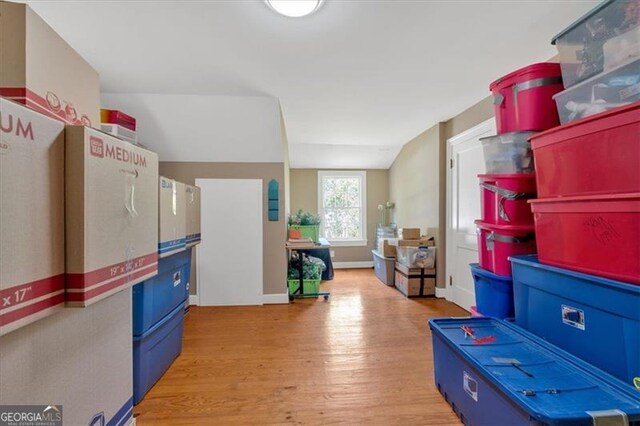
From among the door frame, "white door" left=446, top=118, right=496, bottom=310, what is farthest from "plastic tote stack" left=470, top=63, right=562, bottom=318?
the door frame

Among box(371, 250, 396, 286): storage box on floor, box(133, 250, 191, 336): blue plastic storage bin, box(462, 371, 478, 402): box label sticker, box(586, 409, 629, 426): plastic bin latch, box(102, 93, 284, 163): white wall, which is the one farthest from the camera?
box(371, 250, 396, 286): storage box on floor

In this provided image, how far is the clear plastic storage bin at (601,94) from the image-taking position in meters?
1.16

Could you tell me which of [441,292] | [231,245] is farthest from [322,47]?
[441,292]

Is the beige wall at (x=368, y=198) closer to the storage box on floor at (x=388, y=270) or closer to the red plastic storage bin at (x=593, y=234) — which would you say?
the storage box on floor at (x=388, y=270)

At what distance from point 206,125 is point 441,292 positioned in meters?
3.59

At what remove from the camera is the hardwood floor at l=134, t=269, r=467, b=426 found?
1.64 meters

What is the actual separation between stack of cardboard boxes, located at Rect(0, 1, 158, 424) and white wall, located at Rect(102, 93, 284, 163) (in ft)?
6.84

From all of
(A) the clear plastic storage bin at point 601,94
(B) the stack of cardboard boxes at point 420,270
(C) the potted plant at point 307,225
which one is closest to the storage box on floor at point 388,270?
(B) the stack of cardboard boxes at point 420,270

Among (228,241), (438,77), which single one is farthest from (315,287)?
(438,77)

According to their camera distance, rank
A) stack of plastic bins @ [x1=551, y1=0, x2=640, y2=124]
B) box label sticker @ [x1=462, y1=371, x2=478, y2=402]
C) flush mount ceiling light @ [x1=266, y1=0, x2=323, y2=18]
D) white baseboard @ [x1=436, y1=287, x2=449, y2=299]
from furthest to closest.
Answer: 1. white baseboard @ [x1=436, y1=287, x2=449, y2=299]
2. flush mount ceiling light @ [x1=266, y1=0, x2=323, y2=18]
3. box label sticker @ [x1=462, y1=371, x2=478, y2=402]
4. stack of plastic bins @ [x1=551, y1=0, x2=640, y2=124]

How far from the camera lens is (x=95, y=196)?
31.4 inches

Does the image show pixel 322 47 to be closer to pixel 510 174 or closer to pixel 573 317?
pixel 510 174

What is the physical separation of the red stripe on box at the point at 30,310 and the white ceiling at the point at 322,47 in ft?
5.62

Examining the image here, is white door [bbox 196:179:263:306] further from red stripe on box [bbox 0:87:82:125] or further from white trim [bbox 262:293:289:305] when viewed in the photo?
red stripe on box [bbox 0:87:82:125]
